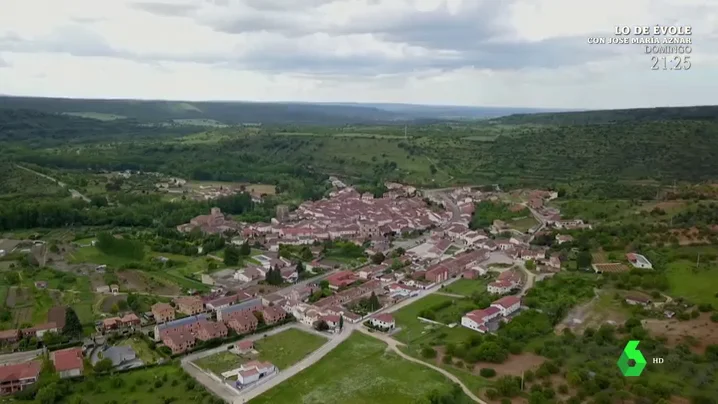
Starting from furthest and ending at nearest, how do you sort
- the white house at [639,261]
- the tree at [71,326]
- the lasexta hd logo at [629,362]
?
1. the white house at [639,261]
2. the tree at [71,326]
3. the lasexta hd logo at [629,362]

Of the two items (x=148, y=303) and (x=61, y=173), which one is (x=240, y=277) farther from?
(x=61, y=173)

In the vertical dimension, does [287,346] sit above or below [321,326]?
below

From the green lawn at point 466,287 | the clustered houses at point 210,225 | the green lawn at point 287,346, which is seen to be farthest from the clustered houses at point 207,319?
the clustered houses at point 210,225

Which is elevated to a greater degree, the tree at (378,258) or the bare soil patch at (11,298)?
the tree at (378,258)

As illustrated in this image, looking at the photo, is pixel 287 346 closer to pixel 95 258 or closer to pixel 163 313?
pixel 163 313

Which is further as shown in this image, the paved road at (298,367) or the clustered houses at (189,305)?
the clustered houses at (189,305)

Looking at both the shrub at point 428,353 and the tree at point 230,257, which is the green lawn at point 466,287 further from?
the tree at point 230,257

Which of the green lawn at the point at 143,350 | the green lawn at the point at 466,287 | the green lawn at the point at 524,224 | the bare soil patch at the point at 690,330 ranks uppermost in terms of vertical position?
Answer: the bare soil patch at the point at 690,330

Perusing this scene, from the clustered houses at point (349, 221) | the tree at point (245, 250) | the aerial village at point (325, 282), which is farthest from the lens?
the clustered houses at point (349, 221)

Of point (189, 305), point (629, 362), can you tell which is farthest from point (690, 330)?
point (189, 305)
